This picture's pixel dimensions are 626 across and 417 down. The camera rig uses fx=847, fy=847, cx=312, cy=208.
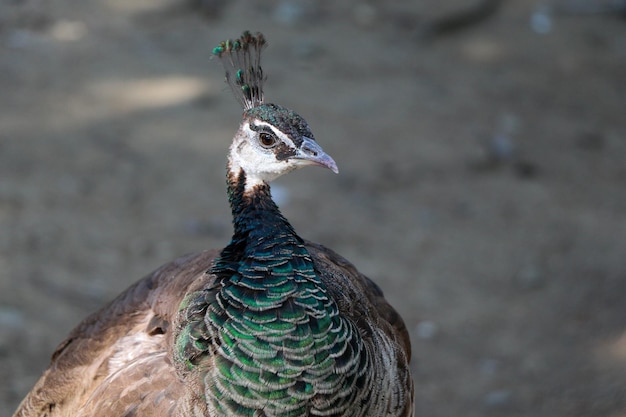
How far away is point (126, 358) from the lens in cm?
300

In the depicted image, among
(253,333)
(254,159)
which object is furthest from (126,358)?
(254,159)

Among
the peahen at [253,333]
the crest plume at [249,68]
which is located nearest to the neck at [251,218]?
the peahen at [253,333]

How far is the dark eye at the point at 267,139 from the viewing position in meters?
2.76

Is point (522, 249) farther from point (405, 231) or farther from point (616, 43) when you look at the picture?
point (616, 43)

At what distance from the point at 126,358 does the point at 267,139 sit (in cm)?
94

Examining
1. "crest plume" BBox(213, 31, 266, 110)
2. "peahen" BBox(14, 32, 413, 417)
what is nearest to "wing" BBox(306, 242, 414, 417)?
"peahen" BBox(14, 32, 413, 417)

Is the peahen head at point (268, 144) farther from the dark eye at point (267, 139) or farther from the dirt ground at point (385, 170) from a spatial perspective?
the dirt ground at point (385, 170)

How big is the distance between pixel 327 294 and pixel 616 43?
21.4 ft

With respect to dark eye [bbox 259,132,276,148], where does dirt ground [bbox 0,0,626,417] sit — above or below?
above

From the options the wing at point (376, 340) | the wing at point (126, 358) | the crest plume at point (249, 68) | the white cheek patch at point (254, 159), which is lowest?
the wing at point (126, 358)

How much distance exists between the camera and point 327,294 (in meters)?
2.62

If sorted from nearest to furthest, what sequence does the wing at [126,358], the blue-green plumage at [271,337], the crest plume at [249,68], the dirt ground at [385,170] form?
the blue-green plumage at [271,337], the wing at [126,358], the crest plume at [249,68], the dirt ground at [385,170]

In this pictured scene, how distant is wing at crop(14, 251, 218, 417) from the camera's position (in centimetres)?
271

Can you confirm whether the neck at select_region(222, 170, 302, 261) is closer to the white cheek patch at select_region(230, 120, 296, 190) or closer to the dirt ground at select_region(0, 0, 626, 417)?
the white cheek patch at select_region(230, 120, 296, 190)
